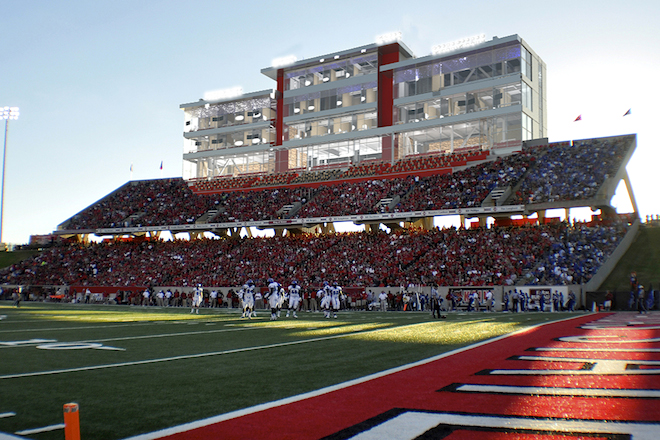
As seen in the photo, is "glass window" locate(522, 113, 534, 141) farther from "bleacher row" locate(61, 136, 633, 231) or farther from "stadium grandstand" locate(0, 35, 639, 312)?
"bleacher row" locate(61, 136, 633, 231)

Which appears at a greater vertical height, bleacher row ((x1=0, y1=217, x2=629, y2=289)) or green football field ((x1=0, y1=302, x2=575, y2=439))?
bleacher row ((x1=0, y1=217, x2=629, y2=289))

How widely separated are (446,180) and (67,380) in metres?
35.8

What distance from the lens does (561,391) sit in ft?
20.9

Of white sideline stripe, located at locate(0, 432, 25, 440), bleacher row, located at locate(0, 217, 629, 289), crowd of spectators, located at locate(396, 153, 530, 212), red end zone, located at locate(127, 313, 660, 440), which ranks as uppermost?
crowd of spectators, located at locate(396, 153, 530, 212)

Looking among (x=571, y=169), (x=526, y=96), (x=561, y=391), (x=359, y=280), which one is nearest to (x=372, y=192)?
(x=359, y=280)

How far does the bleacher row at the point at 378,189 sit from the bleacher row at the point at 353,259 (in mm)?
2224

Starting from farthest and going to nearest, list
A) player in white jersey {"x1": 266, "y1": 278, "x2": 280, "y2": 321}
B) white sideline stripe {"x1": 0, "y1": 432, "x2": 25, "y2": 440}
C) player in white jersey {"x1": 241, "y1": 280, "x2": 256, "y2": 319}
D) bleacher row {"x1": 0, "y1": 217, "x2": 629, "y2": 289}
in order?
bleacher row {"x1": 0, "y1": 217, "x2": 629, "y2": 289}
player in white jersey {"x1": 241, "y1": 280, "x2": 256, "y2": 319}
player in white jersey {"x1": 266, "y1": 278, "x2": 280, "y2": 321}
white sideline stripe {"x1": 0, "y1": 432, "x2": 25, "y2": 440}

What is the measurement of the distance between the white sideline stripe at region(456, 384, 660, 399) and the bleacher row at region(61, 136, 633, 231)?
96.7 feet

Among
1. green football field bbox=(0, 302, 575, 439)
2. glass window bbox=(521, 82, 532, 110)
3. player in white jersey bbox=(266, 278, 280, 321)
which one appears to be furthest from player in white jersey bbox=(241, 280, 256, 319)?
glass window bbox=(521, 82, 532, 110)

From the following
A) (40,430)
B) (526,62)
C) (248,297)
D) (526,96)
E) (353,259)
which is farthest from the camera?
(526,62)

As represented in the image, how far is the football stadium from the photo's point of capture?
227 inches

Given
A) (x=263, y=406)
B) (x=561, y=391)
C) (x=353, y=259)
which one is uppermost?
(x=353, y=259)

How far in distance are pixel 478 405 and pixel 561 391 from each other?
52.7 inches

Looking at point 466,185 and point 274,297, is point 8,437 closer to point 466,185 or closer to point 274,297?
point 274,297
